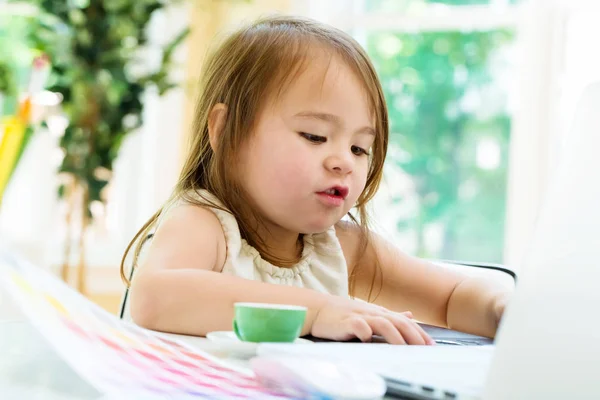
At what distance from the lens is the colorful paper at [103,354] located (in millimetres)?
484

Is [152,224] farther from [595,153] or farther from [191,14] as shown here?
[191,14]

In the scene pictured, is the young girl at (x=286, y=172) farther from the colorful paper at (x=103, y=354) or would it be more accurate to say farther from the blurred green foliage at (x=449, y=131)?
the blurred green foliage at (x=449, y=131)

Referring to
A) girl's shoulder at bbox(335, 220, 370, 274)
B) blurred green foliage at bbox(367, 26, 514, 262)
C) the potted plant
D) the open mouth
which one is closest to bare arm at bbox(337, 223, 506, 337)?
girl's shoulder at bbox(335, 220, 370, 274)

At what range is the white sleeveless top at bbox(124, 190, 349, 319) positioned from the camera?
113 cm

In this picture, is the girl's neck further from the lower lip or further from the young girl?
the lower lip

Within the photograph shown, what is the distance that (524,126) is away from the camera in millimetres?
3404

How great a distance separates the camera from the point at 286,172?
1.12 m

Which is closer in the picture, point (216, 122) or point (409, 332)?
point (409, 332)

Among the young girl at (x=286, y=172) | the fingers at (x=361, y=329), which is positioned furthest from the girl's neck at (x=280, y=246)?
the fingers at (x=361, y=329)

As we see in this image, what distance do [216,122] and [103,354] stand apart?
75 cm

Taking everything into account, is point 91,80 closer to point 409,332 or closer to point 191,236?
point 191,236

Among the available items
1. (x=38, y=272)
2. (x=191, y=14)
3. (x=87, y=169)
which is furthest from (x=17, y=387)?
(x=191, y=14)

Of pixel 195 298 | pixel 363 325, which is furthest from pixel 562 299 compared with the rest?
pixel 195 298

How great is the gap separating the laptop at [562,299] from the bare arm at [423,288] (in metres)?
0.63
